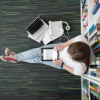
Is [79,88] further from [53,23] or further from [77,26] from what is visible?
[53,23]

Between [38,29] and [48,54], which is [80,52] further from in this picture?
[38,29]

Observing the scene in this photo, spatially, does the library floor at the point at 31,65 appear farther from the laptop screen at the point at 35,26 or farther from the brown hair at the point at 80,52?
the brown hair at the point at 80,52

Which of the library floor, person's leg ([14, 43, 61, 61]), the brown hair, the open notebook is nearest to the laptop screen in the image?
the library floor

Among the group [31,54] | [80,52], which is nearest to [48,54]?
[31,54]

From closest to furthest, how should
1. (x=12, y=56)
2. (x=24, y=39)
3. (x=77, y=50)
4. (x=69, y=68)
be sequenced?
(x=77, y=50)
(x=69, y=68)
(x=12, y=56)
(x=24, y=39)

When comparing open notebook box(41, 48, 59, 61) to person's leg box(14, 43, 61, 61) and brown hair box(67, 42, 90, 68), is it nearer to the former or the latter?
person's leg box(14, 43, 61, 61)

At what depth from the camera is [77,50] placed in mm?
880

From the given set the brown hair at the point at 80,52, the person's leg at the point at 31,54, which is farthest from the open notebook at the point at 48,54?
the brown hair at the point at 80,52

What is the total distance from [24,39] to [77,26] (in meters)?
1.03

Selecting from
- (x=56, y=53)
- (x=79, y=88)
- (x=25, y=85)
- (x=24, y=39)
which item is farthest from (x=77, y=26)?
(x=25, y=85)

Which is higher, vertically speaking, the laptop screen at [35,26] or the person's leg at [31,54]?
the laptop screen at [35,26]

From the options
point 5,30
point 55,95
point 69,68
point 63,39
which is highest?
point 5,30

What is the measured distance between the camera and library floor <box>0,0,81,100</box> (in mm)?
1779

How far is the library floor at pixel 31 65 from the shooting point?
1779mm
